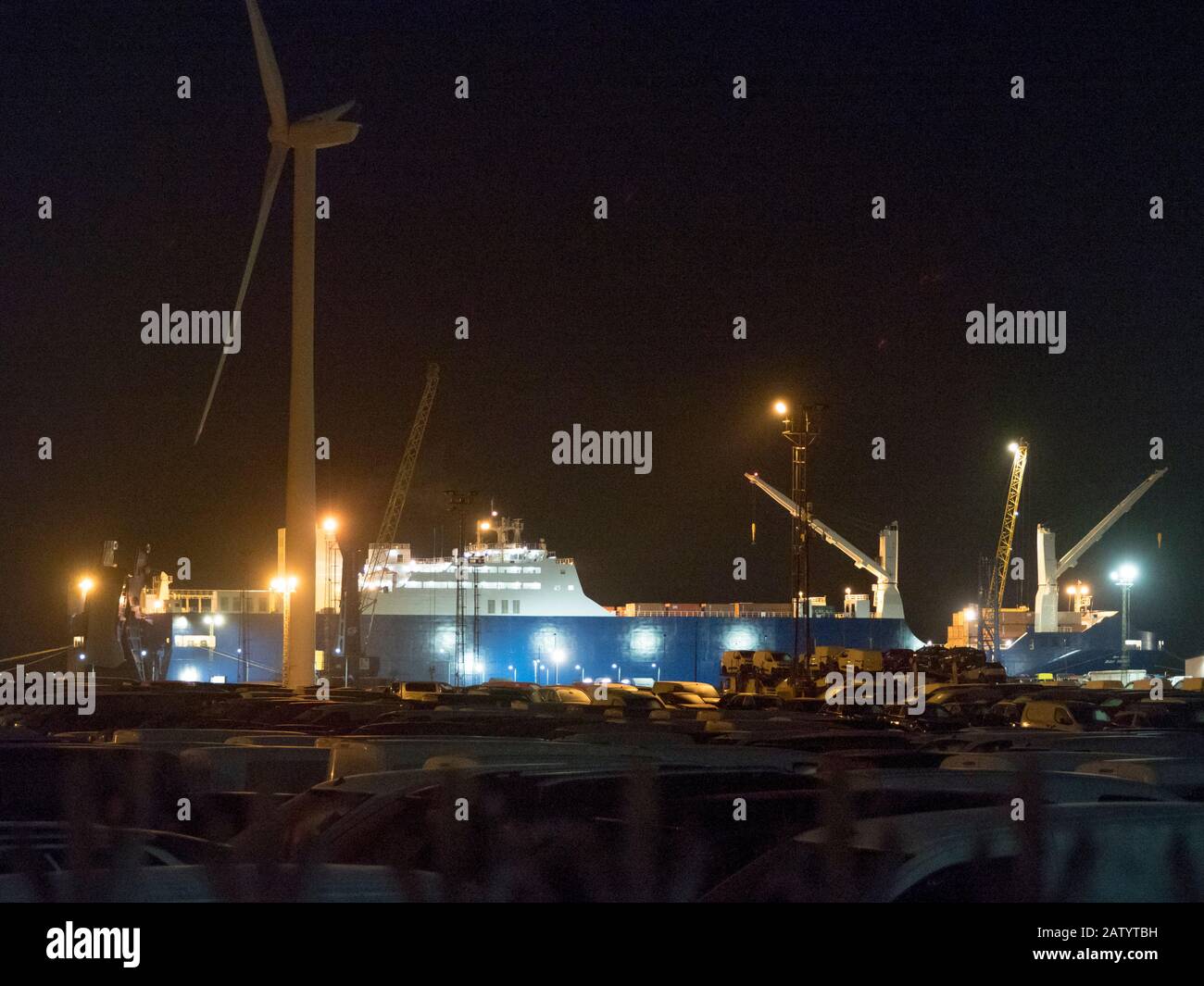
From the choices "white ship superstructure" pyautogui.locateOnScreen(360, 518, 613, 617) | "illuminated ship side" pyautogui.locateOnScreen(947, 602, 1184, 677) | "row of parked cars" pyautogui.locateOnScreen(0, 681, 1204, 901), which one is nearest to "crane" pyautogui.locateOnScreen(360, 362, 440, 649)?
"white ship superstructure" pyautogui.locateOnScreen(360, 518, 613, 617)

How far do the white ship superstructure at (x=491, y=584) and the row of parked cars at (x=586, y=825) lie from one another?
65.7 metres

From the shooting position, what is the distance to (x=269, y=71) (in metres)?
25.4

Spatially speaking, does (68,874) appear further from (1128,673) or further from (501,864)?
(1128,673)

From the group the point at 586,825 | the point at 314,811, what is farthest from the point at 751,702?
the point at 586,825

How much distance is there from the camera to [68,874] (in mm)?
3770

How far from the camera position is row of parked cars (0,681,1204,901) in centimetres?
380

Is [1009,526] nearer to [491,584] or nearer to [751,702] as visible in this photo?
[491,584]

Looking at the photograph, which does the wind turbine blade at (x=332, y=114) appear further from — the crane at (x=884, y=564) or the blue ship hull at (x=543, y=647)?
the crane at (x=884, y=564)

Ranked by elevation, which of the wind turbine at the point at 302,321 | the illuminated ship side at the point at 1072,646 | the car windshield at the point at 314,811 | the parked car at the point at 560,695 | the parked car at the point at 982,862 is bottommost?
the illuminated ship side at the point at 1072,646

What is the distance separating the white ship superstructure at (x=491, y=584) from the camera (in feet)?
245

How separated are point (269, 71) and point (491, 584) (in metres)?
51.5

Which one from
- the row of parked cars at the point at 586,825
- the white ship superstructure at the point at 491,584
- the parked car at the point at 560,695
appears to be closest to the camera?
the row of parked cars at the point at 586,825

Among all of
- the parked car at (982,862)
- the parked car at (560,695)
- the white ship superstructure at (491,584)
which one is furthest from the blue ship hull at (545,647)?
the parked car at (982,862)
